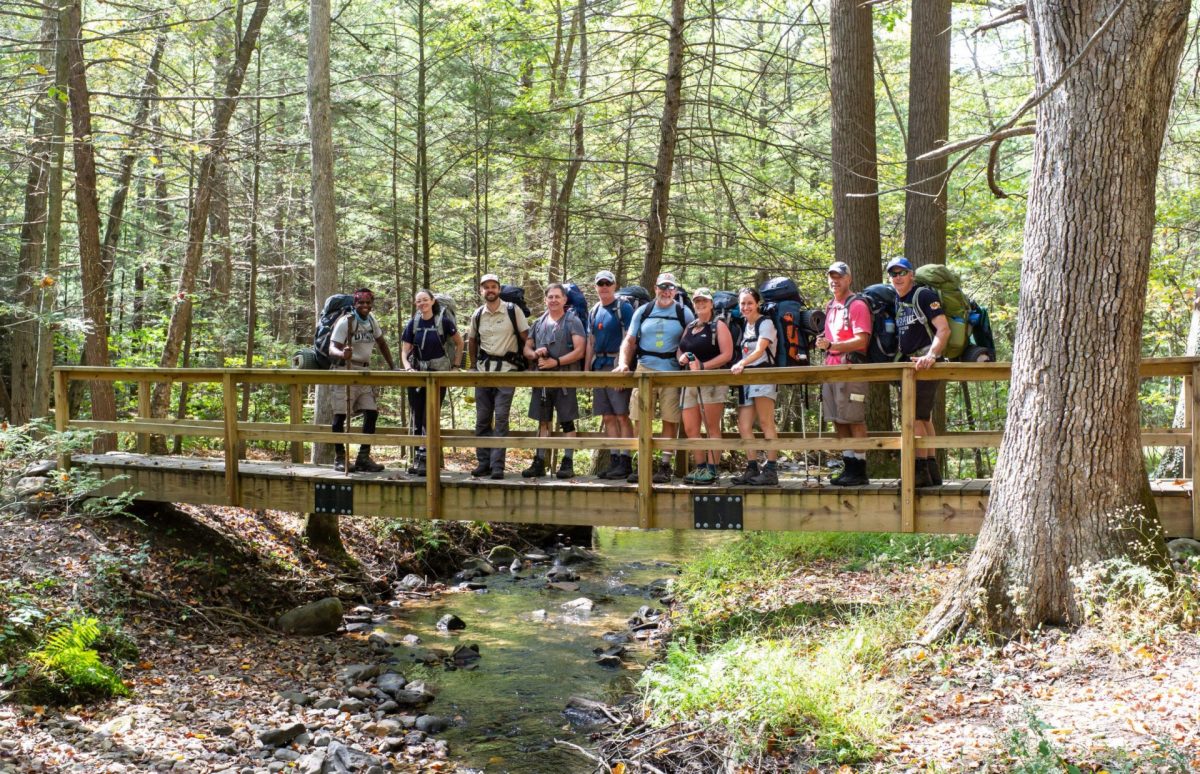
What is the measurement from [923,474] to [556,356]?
3.66m

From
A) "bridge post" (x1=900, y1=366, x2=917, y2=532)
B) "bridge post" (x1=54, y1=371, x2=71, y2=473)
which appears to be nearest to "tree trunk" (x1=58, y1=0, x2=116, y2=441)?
"bridge post" (x1=54, y1=371, x2=71, y2=473)

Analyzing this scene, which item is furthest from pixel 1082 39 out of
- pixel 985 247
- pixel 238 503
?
pixel 985 247

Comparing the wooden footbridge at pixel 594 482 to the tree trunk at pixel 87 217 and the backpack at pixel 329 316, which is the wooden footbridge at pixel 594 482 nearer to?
the backpack at pixel 329 316

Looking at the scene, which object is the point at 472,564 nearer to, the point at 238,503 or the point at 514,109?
the point at 238,503

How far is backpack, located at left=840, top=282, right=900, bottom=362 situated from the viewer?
7.84 meters

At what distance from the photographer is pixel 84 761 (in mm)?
5477

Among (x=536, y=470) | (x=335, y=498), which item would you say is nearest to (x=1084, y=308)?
(x=536, y=470)

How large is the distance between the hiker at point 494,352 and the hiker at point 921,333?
3.66 meters

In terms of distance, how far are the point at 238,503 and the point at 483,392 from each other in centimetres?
275

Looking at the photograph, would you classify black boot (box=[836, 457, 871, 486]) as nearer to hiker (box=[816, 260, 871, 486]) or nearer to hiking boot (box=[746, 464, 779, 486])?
hiker (box=[816, 260, 871, 486])

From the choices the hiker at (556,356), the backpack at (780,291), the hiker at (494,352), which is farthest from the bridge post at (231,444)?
the backpack at (780,291)

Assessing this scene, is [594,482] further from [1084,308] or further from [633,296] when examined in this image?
[1084,308]

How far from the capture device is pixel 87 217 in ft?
39.7

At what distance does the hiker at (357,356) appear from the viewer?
9.66m
